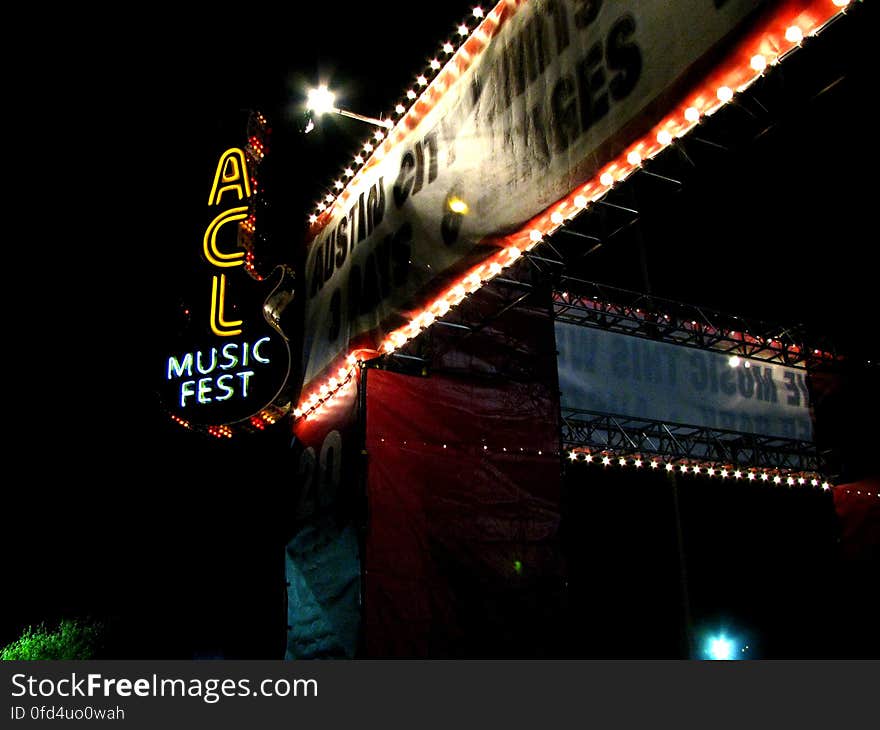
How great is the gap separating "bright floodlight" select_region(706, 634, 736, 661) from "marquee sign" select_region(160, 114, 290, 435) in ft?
30.8

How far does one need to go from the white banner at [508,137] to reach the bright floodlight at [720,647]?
31.1 feet

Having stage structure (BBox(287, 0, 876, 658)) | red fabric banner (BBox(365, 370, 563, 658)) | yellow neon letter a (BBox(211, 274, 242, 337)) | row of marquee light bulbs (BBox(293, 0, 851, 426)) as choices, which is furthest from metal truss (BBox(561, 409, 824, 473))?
yellow neon letter a (BBox(211, 274, 242, 337))

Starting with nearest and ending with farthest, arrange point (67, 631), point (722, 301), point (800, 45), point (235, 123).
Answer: point (800, 45), point (235, 123), point (722, 301), point (67, 631)

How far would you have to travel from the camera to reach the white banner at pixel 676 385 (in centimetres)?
1002

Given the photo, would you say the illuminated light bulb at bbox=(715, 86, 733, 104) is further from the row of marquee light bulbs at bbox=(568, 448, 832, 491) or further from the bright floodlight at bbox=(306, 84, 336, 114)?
the row of marquee light bulbs at bbox=(568, 448, 832, 491)

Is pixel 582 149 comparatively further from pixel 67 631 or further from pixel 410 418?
pixel 67 631

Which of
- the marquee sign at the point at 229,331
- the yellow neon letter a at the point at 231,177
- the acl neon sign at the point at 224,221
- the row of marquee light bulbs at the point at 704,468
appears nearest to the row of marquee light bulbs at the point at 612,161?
the marquee sign at the point at 229,331

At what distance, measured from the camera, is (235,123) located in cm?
915

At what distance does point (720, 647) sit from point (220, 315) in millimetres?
10466

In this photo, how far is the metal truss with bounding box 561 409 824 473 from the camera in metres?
9.96

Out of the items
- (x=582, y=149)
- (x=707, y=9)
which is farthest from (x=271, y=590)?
(x=707, y=9)

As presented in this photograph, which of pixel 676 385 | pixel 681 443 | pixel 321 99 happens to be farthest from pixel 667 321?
pixel 321 99

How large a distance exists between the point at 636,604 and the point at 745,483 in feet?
11.2

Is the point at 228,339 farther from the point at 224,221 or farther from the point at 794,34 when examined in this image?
the point at 794,34
